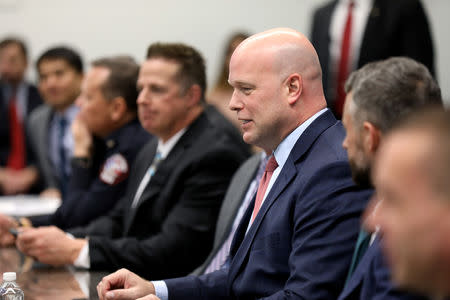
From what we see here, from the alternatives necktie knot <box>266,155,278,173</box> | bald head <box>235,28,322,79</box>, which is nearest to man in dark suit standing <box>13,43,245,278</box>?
necktie knot <box>266,155,278,173</box>

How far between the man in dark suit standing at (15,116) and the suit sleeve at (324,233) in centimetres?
335

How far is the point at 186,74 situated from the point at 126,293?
1.16m

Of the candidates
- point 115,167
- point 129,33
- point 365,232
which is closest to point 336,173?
point 365,232

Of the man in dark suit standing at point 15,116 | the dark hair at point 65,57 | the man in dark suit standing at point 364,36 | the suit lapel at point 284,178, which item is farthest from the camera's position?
the man in dark suit standing at point 15,116

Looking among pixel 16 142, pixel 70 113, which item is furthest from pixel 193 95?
pixel 16 142

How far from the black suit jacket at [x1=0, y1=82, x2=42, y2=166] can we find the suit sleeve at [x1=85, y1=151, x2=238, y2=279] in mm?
2623

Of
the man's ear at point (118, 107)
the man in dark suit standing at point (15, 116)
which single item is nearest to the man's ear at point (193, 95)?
the man's ear at point (118, 107)

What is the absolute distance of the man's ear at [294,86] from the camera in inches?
72.0

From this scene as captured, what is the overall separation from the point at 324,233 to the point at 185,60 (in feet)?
4.22

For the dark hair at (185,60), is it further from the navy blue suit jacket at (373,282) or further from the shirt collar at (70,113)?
the shirt collar at (70,113)

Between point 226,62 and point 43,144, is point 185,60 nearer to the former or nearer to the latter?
point 43,144

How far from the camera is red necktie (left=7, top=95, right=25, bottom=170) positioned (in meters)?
4.84

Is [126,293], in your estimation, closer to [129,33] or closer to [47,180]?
[47,180]

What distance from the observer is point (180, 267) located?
2.37 meters
